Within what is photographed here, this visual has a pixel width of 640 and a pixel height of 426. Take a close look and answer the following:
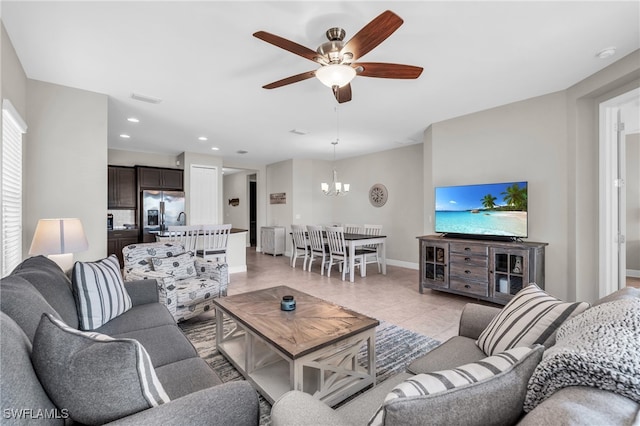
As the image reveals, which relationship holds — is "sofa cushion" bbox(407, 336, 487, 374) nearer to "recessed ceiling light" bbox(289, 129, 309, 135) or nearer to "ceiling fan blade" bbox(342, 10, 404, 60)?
"ceiling fan blade" bbox(342, 10, 404, 60)

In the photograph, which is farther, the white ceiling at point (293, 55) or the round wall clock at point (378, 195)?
the round wall clock at point (378, 195)

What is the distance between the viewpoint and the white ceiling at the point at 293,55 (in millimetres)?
1979

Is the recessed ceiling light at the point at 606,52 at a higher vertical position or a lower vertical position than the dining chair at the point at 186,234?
higher

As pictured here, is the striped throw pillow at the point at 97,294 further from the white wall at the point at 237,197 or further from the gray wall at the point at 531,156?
the white wall at the point at 237,197

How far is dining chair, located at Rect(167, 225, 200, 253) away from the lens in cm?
444

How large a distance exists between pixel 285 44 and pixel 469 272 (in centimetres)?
350

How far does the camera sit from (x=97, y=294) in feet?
6.35

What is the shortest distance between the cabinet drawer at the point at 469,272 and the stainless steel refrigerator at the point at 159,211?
5372mm

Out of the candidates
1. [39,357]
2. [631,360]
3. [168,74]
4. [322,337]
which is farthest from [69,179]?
[631,360]

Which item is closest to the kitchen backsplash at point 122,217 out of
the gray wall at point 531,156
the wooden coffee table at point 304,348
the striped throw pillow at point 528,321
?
the wooden coffee table at point 304,348

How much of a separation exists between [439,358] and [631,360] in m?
0.99

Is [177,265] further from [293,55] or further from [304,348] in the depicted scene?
[293,55]

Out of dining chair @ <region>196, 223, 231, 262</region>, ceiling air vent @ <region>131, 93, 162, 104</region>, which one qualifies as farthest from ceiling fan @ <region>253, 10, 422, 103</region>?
dining chair @ <region>196, 223, 231, 262</region>

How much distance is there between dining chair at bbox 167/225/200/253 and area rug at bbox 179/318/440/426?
171 cm
